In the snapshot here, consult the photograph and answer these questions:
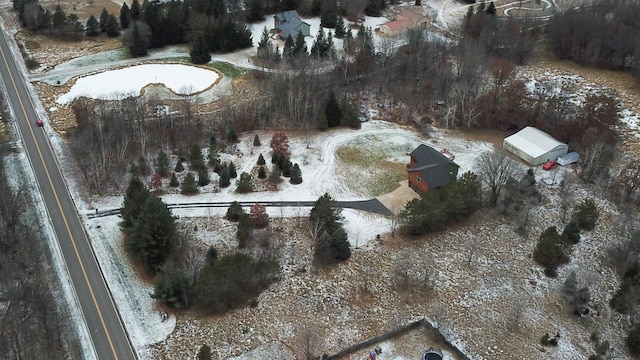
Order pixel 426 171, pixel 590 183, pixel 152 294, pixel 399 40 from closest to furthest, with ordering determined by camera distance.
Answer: pixel 152 294, pixel 426 171, pixel 590 183, pixel 399 40

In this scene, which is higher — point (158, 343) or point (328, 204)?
point (328, 204)

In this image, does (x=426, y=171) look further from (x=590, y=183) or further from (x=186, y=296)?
(x=186, y=296)

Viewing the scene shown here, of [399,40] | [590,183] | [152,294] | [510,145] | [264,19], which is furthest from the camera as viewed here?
[264,19]

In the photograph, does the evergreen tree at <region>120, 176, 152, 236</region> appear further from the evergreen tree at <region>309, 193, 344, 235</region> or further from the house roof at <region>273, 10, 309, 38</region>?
the house roof at <region>273, 10, 309, 38</region>

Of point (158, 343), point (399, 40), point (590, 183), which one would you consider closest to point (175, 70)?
point (399, 40)

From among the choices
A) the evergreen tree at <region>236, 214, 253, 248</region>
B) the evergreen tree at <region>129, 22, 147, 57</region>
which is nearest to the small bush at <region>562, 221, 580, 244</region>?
the evergreen tree at <region>236, 214, 253, 248</region>
